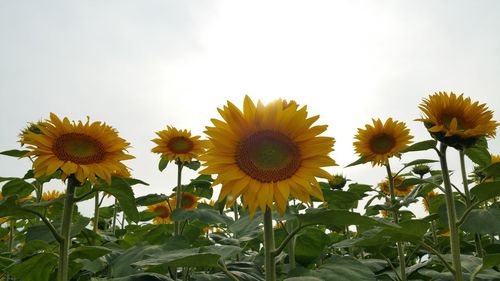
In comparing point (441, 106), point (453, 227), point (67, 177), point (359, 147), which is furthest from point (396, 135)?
point (67, 177)

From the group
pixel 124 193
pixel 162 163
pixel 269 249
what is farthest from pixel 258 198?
pixel 162 163

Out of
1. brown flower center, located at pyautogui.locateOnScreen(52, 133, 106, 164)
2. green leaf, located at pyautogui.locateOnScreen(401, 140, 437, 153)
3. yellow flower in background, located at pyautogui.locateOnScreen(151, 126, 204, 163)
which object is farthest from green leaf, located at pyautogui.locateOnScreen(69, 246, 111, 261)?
yellow flower in background, located at pyautogui.locateOnScreen(151, 126, 204, 163)

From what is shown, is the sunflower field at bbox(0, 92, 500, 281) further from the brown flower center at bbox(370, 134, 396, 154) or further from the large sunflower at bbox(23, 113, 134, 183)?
the brown flower center at bbox(370, 134, 396, 154)

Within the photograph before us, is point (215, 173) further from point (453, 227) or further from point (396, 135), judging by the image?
point (396, 135)

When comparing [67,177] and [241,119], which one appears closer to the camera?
[241,119]

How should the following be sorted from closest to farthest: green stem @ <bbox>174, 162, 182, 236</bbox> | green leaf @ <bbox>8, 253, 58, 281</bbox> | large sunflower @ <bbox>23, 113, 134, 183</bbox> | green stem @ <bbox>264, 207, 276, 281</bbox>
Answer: green stem @ <bbox>264, 207, 276, 281</bbox>, green leaf @ <bbox>8, 253, 58, 281</bbox>, large sunflower @ <bbox>23, 113, 134, 183</bbox>, green stem @ <bbox>174, 162, 182, 236</bbox>

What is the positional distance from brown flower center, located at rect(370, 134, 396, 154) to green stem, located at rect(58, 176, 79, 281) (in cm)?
323

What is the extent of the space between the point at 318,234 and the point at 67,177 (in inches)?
71.4

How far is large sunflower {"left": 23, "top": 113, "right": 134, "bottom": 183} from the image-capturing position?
2.79 m

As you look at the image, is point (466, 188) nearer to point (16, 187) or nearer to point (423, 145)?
point (423, 145)

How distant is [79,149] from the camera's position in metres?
2.93

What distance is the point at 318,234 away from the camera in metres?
3.46

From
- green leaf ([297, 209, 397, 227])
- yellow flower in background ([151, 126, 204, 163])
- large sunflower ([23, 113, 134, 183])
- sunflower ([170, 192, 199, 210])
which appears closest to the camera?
green leaf ([297, 209, 397, 227])

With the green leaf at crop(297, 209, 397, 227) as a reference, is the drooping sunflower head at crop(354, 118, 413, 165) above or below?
above
